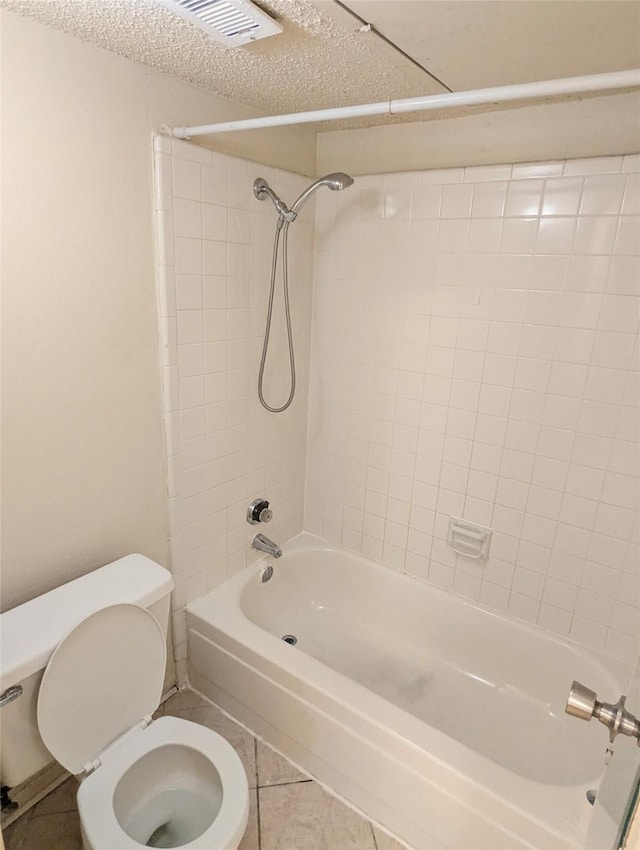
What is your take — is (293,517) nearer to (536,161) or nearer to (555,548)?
(555,548)

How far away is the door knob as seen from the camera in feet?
2.24

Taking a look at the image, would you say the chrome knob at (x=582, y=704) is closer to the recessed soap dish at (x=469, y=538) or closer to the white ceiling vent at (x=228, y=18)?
the recessed soap dish at (x=469, y=538)

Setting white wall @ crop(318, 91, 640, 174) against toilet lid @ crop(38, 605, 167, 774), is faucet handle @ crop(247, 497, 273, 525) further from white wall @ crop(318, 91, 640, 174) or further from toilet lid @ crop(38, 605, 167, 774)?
white wall @ crop(318, 91, 640, 174)

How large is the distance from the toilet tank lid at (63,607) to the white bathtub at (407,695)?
1.47 feet

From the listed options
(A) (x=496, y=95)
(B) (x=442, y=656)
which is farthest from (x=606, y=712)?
(B) (x=442, y=656)

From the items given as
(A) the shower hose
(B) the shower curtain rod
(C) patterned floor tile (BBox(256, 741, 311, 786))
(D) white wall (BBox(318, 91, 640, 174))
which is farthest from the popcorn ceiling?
(C) patterned floor tile (BBox(256, 741, 311, 786))

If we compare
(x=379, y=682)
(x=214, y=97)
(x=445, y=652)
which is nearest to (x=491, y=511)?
(x=445, y=652)

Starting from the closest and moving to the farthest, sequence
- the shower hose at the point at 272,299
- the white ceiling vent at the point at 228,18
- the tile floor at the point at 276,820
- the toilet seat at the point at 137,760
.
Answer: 1. the white ceiling vent at the point at 228,18
2. the toilet seat at the point at 137,760
3. the tile floor at the point at 276,820
4. the shower hose at the point at 272,299

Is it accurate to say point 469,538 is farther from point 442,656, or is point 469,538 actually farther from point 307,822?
point 307,822

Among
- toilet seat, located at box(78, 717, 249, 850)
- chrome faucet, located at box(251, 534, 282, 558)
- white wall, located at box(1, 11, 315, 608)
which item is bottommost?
toilet seat, located at box(78, 717, 249, 850)

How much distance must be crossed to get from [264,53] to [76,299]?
78cm

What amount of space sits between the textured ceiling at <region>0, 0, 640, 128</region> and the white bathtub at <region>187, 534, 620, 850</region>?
1737mm

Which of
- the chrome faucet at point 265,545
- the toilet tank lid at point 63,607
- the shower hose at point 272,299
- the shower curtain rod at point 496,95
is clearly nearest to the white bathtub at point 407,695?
the chrome faucet at point 265,545

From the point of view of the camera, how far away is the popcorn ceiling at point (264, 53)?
1.02 m
